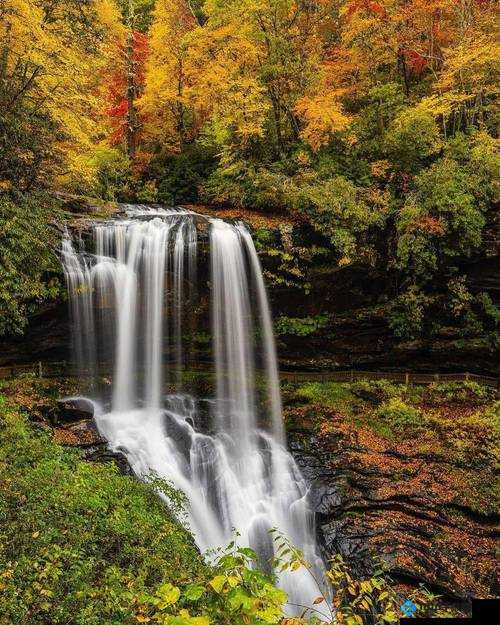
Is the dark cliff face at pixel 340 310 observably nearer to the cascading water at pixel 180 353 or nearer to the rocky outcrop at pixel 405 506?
the cascading water at pixel 180 353

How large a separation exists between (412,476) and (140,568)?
6994 mm

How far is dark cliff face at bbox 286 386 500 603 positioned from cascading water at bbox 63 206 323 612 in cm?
84

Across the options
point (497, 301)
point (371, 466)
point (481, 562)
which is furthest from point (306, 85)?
point (481, 562)

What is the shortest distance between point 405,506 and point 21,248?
9870 millimetres

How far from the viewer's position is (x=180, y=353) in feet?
42.8

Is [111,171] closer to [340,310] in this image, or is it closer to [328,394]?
[340,310]

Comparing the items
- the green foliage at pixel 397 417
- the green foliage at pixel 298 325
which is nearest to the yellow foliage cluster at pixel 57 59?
the green foliage at pixel 298 325

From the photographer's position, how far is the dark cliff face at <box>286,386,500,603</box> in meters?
7.81

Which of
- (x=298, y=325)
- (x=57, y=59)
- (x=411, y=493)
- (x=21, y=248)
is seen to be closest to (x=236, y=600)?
(x=411, y=493)

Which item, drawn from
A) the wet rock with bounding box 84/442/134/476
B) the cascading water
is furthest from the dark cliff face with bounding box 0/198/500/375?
the wet rock with bounding box 84/442/134/476

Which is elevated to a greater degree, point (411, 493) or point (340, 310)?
point (340, 310)

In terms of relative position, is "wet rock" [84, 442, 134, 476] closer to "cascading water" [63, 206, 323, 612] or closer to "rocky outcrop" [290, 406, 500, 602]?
"cascading water" [63, 206, 323, 612]

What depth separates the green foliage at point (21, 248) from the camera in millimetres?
8648

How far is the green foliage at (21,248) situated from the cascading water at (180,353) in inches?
59.1
